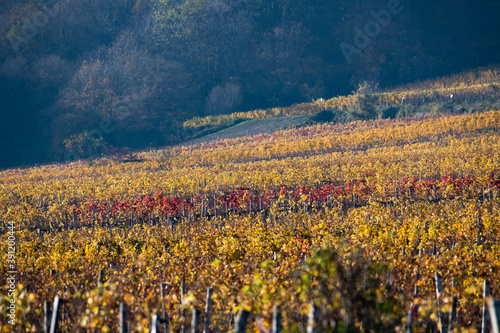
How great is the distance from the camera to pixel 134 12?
354 ft

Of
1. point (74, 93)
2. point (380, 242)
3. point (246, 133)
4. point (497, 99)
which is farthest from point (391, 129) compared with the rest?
point (74, 93)

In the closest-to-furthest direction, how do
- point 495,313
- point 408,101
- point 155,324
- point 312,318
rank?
point 495,313 < point 312,318 < point 155,324 < point 408,101

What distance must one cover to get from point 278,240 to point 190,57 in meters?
93.5

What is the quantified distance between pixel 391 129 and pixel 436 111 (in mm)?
12517

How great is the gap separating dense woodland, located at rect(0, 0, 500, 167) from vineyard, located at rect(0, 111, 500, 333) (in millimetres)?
29540

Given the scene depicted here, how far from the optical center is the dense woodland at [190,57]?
7862cm

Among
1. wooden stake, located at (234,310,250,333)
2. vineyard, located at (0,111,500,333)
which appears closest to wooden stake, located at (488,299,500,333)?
vineyard, located at (0,111,500,333)

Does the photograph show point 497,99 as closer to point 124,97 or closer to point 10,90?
point 124,97

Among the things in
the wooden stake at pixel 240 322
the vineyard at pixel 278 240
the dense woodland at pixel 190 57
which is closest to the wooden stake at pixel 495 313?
the vineyard at pixel 278 240

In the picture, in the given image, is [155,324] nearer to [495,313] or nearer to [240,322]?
[240,322]

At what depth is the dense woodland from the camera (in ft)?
258

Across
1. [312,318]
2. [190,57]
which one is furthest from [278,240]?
[190,57]

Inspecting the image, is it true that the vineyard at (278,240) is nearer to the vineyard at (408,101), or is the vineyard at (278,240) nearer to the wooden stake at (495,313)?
the wooden stake at (495,313)

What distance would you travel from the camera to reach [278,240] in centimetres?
1020
